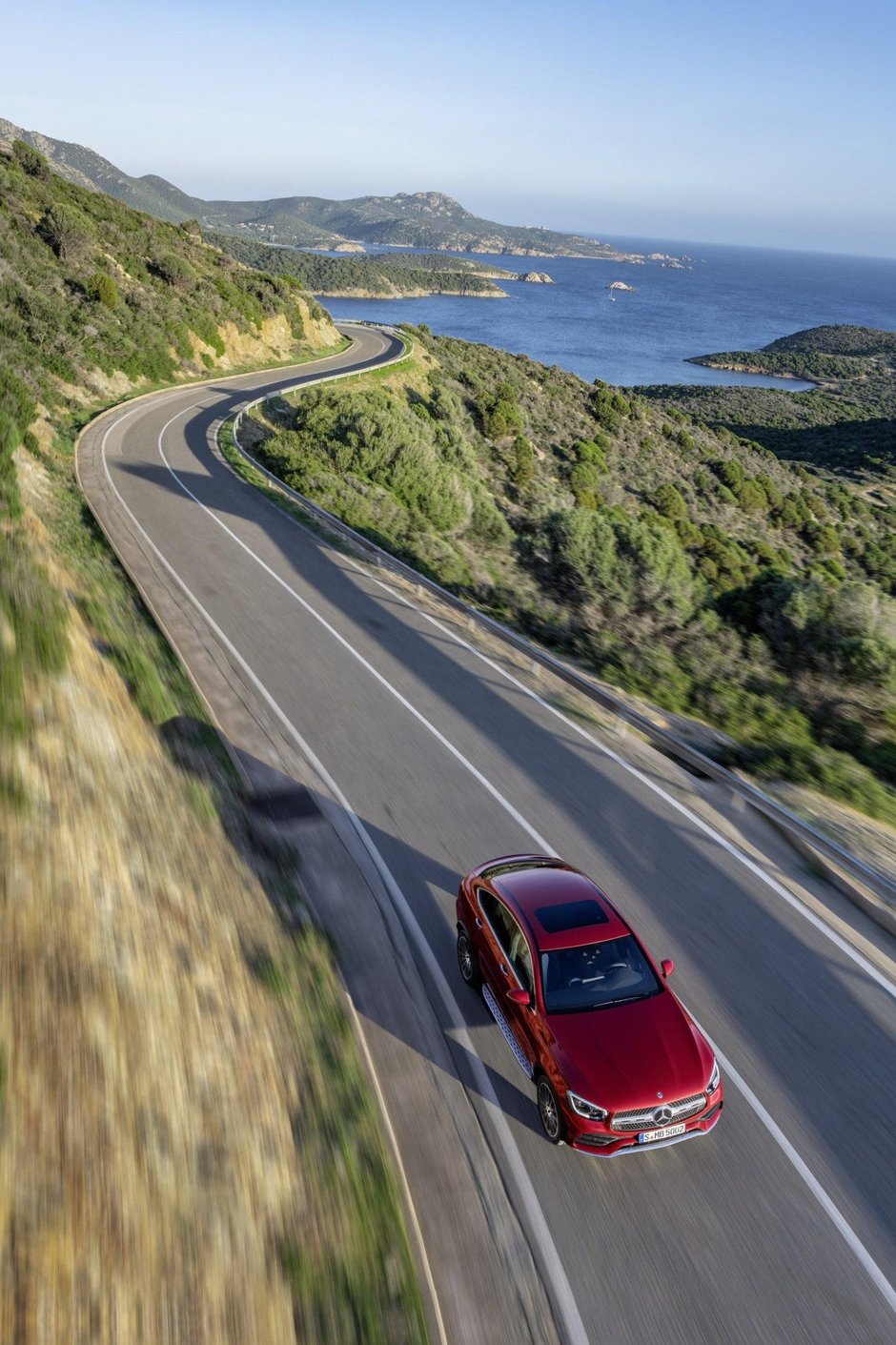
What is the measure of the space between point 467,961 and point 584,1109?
224cm

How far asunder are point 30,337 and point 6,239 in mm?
9864

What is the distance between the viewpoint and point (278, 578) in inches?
735

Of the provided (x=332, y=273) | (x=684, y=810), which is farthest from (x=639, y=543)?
(x=332, y=273)

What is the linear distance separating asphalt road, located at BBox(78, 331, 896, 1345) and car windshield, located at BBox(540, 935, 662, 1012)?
97cm

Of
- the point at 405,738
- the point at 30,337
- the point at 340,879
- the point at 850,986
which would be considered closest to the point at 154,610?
the point at 405,738

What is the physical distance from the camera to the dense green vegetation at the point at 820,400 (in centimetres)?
7900

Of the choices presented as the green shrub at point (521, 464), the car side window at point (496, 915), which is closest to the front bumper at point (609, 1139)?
the car side window at point (496, 915)

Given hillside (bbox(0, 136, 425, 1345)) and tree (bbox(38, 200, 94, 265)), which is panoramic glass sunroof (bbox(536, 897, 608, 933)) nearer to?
hillside (bbox(0, 136, 425, 1345))

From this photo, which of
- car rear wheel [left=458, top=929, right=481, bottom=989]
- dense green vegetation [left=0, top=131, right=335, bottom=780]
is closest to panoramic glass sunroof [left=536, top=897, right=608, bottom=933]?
car rear wheel [left=458, top=929, right=481, bottom=989]

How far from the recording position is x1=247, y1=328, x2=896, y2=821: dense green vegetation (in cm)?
1502

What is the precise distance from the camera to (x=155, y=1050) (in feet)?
19.1

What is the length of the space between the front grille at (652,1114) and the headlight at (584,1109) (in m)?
0.10

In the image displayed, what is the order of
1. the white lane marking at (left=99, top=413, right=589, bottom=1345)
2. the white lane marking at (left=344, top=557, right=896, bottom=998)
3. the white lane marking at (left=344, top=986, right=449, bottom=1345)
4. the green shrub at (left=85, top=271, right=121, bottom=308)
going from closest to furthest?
the white lane marking at (left=344, top=986, right=449, bottom=1345) < the white lane marking at (left=99, top=413, right=589, bottom=1345) < the white lane marking at (left=344, top=557, right=896, bottom=998) < the green shrub at (left=85, top=271, right=121, bottom=308)

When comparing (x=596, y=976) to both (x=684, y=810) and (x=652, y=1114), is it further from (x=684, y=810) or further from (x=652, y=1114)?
(x=684, y=810)
